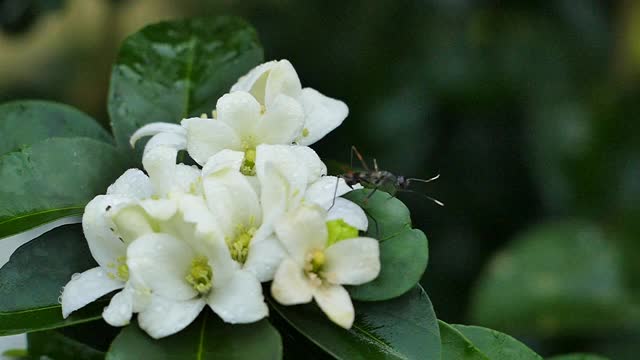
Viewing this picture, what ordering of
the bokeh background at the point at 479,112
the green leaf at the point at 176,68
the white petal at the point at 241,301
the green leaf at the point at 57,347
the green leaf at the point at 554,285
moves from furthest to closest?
the bokeh background at the point at 479,112
the green leaf at the point at 554,285
the green leaf at the point at 176,68
the green leaf at the point at 57,347
the white petal at the point at 241,301

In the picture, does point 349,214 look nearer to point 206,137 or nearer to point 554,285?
point 206,137

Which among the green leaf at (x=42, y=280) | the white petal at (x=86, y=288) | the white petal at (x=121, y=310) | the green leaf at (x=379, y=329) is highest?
the white petal at (x=121, y=310)

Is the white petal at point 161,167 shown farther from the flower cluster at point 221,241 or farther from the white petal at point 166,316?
the white petal at point 166,316

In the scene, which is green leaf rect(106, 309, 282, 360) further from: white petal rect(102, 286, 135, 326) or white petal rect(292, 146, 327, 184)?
white petal rect(292, 146, 327, 184)

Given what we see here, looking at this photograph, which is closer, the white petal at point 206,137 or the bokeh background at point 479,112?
the white petal at point 206,137

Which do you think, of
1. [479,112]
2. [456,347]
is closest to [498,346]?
[456,347]

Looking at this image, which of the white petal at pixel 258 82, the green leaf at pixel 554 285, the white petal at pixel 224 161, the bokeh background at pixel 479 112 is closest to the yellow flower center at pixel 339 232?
the white petal at pixel 224 161

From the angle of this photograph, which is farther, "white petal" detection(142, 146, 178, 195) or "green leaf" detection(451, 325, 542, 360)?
"green leaf" detection(451, 325, 542, 360)

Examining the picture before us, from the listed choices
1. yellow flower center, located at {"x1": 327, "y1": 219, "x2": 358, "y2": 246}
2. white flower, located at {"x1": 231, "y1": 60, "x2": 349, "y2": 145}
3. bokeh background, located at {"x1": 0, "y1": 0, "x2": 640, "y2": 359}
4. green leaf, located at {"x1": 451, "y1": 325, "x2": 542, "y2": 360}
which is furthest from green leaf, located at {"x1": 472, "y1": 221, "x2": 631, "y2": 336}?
yellow flower center, located at {"x1": 327, "y1": 219, "x2": 358, "y2": 246}
